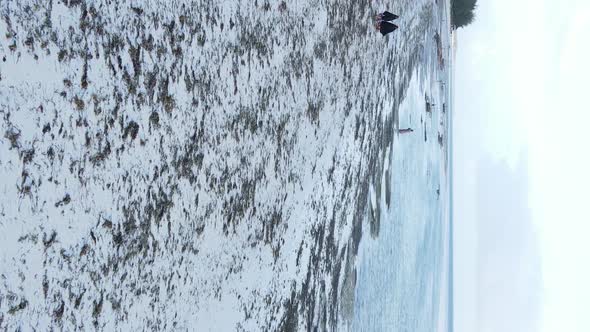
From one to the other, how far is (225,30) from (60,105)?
97 centimetres

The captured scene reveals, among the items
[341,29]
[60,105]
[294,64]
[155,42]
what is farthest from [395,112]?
[60,105]

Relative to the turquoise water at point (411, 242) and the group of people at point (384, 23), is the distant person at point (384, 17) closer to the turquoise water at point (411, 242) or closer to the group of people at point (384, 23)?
the group of people at point (384, 23)

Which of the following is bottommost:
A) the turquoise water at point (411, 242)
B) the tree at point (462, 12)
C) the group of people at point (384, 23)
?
the turquoise water at point (411, 242)

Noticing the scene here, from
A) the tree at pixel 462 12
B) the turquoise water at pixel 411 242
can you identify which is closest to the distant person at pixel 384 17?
the turquoise water at pixel 411 242

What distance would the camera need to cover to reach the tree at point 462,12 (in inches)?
635

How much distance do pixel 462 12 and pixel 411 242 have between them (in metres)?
10.7

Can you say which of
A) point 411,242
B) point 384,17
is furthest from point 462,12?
point 384,17

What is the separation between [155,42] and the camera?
85.0 inches

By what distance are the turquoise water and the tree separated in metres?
4.77

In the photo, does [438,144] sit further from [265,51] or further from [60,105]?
[60,105]

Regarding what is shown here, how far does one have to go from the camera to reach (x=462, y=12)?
54.6 ft

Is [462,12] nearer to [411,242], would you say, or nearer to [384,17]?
[411,242]

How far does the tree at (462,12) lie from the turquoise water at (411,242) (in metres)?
4.77

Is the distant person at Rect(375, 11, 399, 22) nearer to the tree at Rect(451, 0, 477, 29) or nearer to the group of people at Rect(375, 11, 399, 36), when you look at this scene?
the group of people at Rect(375, 11, 399, 36)
